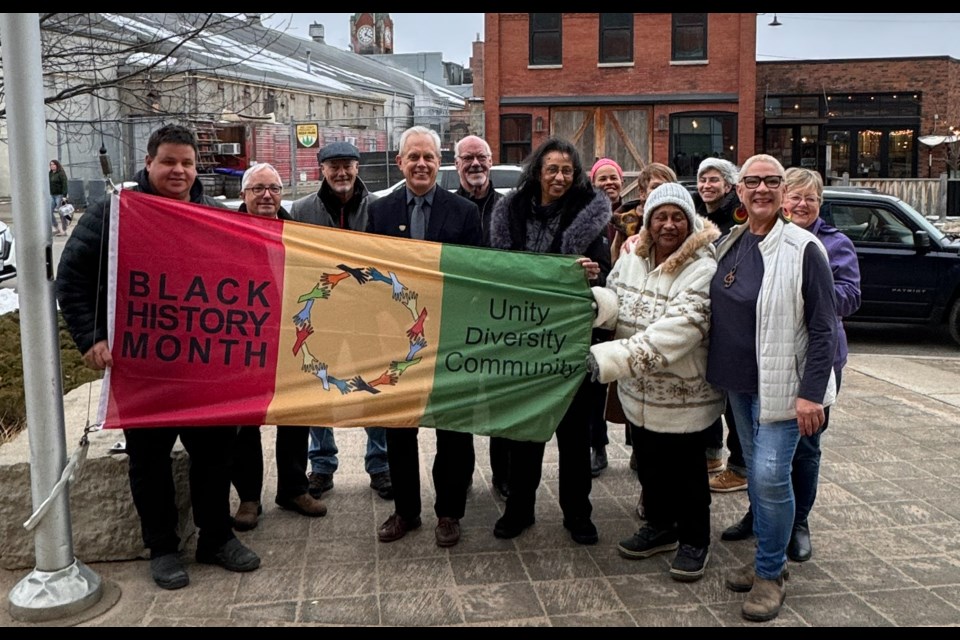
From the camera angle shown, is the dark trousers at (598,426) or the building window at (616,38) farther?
the building window at (616,38)

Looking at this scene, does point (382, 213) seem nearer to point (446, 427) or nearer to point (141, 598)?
point (446, 427)

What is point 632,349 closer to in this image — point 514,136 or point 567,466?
point 567,466

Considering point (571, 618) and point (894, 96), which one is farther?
point (894, 96)

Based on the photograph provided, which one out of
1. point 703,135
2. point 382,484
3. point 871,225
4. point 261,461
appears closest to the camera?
point 261,461

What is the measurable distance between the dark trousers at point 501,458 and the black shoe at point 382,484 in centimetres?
63

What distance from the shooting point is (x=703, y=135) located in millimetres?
28328

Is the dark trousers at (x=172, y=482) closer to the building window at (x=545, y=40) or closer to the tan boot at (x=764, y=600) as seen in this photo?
the tan boot at (x=764, y=600)

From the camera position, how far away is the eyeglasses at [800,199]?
4609 mm

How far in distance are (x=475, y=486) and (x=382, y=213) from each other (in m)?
1.80

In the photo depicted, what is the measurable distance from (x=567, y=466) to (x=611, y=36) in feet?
83.5

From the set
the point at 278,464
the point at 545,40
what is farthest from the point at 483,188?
the point at 545,40

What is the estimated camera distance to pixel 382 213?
487 cm

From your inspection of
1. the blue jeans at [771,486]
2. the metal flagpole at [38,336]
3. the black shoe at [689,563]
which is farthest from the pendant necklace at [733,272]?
the metal flagpole at [38,336]

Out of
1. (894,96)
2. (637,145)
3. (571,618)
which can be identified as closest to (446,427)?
(571,618)
